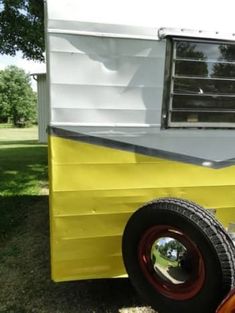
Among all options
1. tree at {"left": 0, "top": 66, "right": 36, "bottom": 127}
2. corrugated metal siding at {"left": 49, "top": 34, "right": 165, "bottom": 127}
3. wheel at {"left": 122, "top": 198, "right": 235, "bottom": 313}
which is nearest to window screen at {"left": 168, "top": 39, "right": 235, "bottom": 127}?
corrugated metal siding at {"left": 49, "top": 34, "right": 165, "bottom": 127}

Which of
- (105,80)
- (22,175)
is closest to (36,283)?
(105,80)

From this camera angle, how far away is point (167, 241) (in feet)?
10.3

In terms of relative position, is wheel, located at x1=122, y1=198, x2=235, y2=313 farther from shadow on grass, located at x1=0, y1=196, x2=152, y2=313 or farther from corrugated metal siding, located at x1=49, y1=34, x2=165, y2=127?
corrugated metal siding, located at x1=49, y1=34, x2=165, y2=127

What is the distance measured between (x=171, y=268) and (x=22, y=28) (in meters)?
8.24

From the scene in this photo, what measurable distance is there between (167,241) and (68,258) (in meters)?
0.79

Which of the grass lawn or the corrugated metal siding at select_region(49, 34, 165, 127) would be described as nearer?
the corrugated metal siding at select_region(49, 34, 165, 127)

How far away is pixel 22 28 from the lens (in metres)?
10.1

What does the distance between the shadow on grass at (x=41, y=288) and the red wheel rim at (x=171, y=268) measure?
61 centimetres

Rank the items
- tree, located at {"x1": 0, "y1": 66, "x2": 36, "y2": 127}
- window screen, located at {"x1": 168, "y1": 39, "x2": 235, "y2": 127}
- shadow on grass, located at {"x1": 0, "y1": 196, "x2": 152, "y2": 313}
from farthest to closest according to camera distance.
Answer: tree, located at {"x1": 0, "y1": 66, "x2": 36, "y2": 127}
shadow on grass, located at {"x1": 0, "y1": 196, "x2": 152, "y2": 313}
window screen, located at {"x1": 168, "y1": 39, "x2": 235, "y2": 127}

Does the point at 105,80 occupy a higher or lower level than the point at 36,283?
higher

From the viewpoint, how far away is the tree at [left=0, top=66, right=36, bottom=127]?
179 feet

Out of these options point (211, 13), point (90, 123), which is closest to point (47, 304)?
point (90, 123)

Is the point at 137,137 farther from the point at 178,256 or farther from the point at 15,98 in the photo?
the point at 15,98

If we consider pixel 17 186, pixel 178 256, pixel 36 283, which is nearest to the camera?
pixel 178 256
